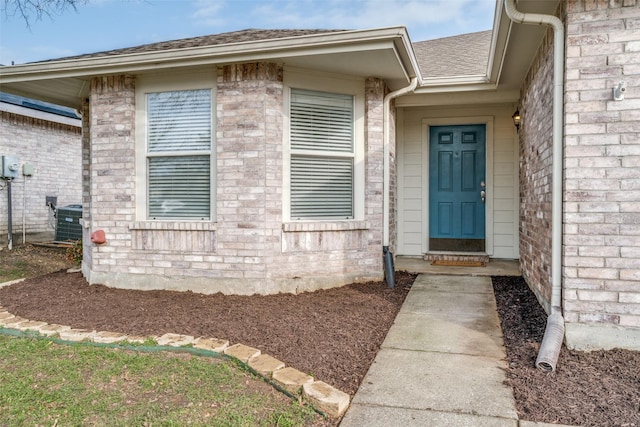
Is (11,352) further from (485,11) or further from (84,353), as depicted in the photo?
(485,11)

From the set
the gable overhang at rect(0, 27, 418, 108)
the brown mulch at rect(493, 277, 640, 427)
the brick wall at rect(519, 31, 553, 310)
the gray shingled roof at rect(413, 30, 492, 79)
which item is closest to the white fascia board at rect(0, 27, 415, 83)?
the gable overhang at rect(0, 27, 418, 108)

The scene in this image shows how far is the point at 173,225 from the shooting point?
496 centimetres

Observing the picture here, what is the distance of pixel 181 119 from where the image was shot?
505cm

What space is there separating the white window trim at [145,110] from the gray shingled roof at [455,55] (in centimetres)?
281

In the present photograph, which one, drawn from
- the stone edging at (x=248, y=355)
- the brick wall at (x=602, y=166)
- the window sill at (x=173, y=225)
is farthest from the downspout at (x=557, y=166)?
the window sill at (x=173, y=225)

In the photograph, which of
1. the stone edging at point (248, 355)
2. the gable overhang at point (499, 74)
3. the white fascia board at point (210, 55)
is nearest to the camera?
the stone edging at point (248, 355)

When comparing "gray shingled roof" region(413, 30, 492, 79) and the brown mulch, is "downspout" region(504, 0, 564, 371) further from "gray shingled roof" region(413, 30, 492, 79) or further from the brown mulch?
"gray shingled roof" region(413, 30, 492, 79)

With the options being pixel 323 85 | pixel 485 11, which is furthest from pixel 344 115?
pixel 485 11

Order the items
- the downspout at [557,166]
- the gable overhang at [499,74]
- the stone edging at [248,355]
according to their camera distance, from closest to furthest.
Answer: the stone edging at [248,355] → the downspout at [557,166] → the gable overhang at [499,74]

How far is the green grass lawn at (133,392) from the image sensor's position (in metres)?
2.20

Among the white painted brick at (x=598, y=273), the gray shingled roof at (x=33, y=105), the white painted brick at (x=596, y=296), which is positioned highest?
the gray shingled roof at (x=33, y=105)

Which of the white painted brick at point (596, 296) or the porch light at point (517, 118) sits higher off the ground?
the porch light at point (517, 118)

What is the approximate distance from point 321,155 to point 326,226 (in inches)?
31.9

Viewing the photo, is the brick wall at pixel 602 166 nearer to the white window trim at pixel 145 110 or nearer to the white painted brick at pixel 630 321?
the white painted brick at pixel 630 321
